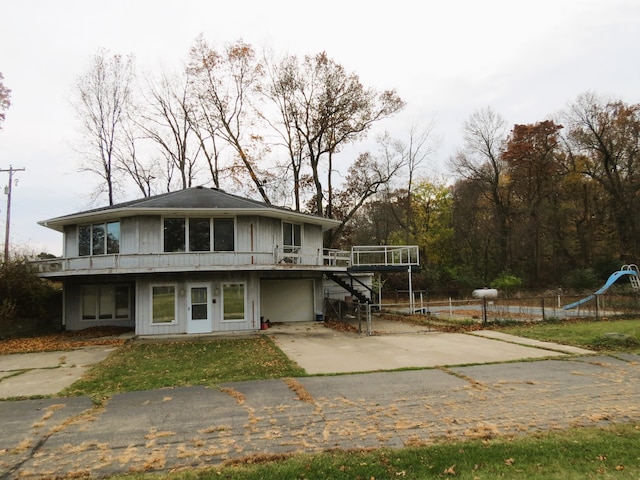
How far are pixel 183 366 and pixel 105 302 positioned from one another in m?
11.3

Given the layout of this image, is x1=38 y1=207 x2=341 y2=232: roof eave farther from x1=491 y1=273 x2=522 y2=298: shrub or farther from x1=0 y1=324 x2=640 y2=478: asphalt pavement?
x1=491 y1=273 x2=522 y2=298: shrub

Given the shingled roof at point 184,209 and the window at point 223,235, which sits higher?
the shingled roof at point 184,209

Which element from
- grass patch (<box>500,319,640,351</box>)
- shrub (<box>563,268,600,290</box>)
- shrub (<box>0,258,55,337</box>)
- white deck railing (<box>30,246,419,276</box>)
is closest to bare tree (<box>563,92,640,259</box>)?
shrub (<box>563,268,600,290</box>)

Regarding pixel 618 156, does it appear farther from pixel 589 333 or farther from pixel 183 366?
pixel 183 366

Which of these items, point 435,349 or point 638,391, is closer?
point 638,391

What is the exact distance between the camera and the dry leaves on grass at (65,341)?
1467cm

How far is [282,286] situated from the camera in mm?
21156

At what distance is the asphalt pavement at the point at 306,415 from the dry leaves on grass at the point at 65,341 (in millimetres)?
5338

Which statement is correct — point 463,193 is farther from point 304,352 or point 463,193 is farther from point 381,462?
point 381,462

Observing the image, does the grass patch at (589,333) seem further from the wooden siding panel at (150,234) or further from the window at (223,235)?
the wooden siding panel at (150,234)

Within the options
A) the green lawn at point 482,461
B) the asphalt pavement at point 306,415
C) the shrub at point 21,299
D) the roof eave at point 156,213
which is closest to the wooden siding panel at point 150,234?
the roof eave at point 156,213

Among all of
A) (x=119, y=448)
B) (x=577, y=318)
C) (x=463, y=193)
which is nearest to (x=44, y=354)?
(x=119, y=448)

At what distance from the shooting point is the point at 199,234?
17.8m

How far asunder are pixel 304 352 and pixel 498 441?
774 centimetres
